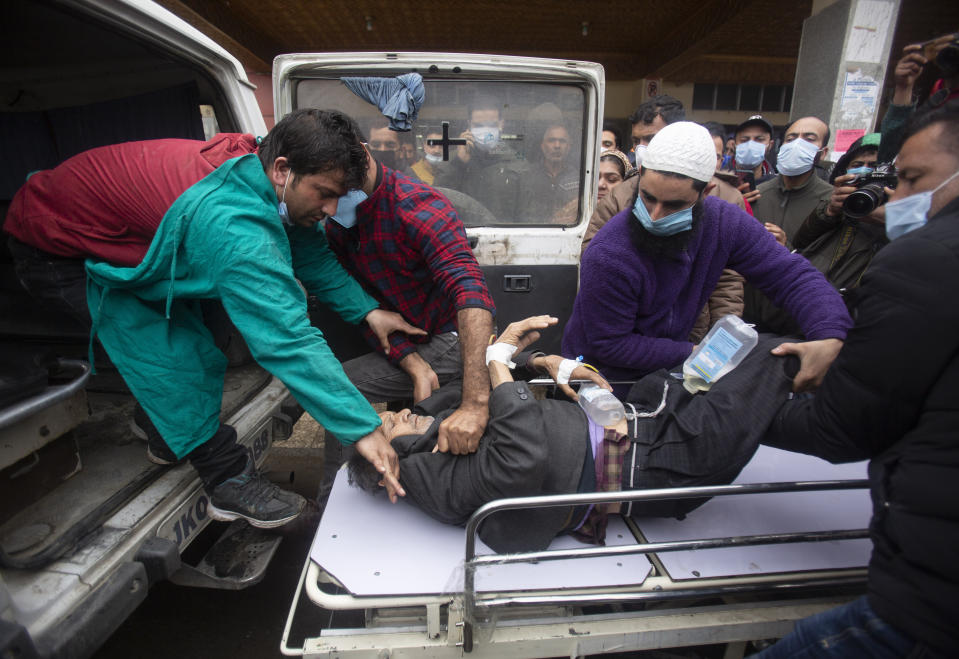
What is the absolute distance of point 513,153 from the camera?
9.60 feet

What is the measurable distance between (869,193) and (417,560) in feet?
8.06

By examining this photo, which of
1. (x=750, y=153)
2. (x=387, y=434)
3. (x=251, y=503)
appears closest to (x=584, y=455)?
(x=387, y=434)

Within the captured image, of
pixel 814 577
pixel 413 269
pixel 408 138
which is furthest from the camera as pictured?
pixel 408 138

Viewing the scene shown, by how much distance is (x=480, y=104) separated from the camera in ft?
9.26

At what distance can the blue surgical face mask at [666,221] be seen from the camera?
202cm

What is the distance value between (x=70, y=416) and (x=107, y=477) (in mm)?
385

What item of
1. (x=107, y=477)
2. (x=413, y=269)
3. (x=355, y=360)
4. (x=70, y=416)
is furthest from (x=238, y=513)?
(x=413, y=269)

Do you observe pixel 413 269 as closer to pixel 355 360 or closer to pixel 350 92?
pixel 355 360

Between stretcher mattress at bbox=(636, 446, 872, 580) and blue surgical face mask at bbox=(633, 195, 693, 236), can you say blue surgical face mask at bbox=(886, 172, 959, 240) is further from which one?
stretcher mattress at bbox=(636, 446, 872, 580)

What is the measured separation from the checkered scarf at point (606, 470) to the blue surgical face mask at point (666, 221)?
0.83m

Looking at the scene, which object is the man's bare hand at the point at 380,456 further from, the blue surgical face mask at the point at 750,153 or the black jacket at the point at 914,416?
the blue surgical face mask at the point at 750,153

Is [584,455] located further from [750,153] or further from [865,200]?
[750,153]

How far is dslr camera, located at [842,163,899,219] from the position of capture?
227 centimetres

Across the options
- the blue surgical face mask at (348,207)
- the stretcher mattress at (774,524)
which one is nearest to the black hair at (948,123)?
the stretcher mattress at (774,524)
